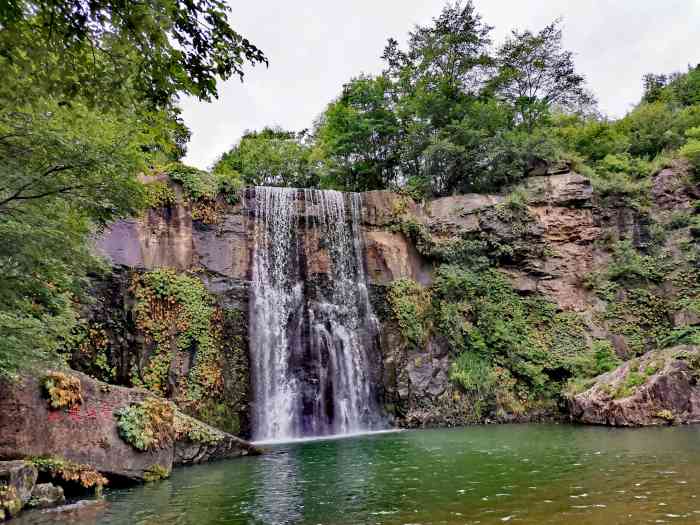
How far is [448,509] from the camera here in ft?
19.0

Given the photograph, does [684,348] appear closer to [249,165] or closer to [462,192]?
[462,192]

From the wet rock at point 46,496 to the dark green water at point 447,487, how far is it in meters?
0.72

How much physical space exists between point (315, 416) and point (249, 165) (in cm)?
1937

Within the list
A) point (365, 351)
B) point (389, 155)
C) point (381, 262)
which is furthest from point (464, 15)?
→ point (365, 351)

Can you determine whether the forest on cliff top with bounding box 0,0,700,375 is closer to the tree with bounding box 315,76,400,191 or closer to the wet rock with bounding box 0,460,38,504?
the tree with bounding box 315,76,400,191

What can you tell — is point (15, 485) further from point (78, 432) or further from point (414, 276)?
point (414, 276)

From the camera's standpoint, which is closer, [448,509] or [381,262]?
[448,509]

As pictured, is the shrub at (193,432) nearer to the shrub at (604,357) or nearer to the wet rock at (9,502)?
the wet rock at (9,502)

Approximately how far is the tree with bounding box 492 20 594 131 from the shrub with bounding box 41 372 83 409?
82.3 feet

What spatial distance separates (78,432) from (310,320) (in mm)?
10203

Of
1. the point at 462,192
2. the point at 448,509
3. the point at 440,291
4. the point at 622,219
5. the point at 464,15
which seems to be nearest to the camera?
the point at 448,509

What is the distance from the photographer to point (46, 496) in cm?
728

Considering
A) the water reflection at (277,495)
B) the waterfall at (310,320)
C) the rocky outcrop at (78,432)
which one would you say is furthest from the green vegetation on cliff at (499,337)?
the rocky outcrop at (78,432)

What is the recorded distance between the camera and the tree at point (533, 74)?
27531 mm
